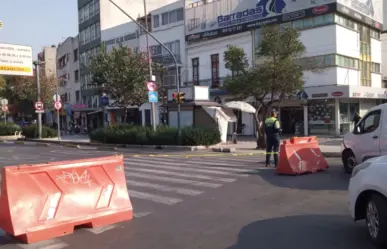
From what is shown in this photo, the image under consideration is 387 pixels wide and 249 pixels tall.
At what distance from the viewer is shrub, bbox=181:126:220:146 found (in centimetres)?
2169

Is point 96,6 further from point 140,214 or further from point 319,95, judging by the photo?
point 140,214

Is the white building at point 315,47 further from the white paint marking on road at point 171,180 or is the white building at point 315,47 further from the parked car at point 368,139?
the white paint marking on road at point 171,180

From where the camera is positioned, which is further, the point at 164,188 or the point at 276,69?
the point at 276,69

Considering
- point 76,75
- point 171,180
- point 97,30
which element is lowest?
point 171,180

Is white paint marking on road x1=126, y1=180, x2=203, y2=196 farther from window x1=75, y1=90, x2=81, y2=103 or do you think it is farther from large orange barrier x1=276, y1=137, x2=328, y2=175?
window x1=75, y1=90, x2=81, y2=103

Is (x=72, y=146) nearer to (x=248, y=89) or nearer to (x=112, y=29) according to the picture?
(x=248, y=89)

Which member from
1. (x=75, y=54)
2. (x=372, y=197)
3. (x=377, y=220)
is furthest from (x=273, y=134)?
(x=75, y=54)

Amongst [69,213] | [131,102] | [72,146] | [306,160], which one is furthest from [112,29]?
[69,213]

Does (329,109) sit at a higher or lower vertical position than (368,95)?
lower

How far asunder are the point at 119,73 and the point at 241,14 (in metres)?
12.7

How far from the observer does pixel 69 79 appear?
206 ft

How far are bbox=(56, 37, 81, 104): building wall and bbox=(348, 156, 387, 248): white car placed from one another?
187 ft

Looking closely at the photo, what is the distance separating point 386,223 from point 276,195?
3655 mm

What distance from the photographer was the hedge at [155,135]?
2181 cm
